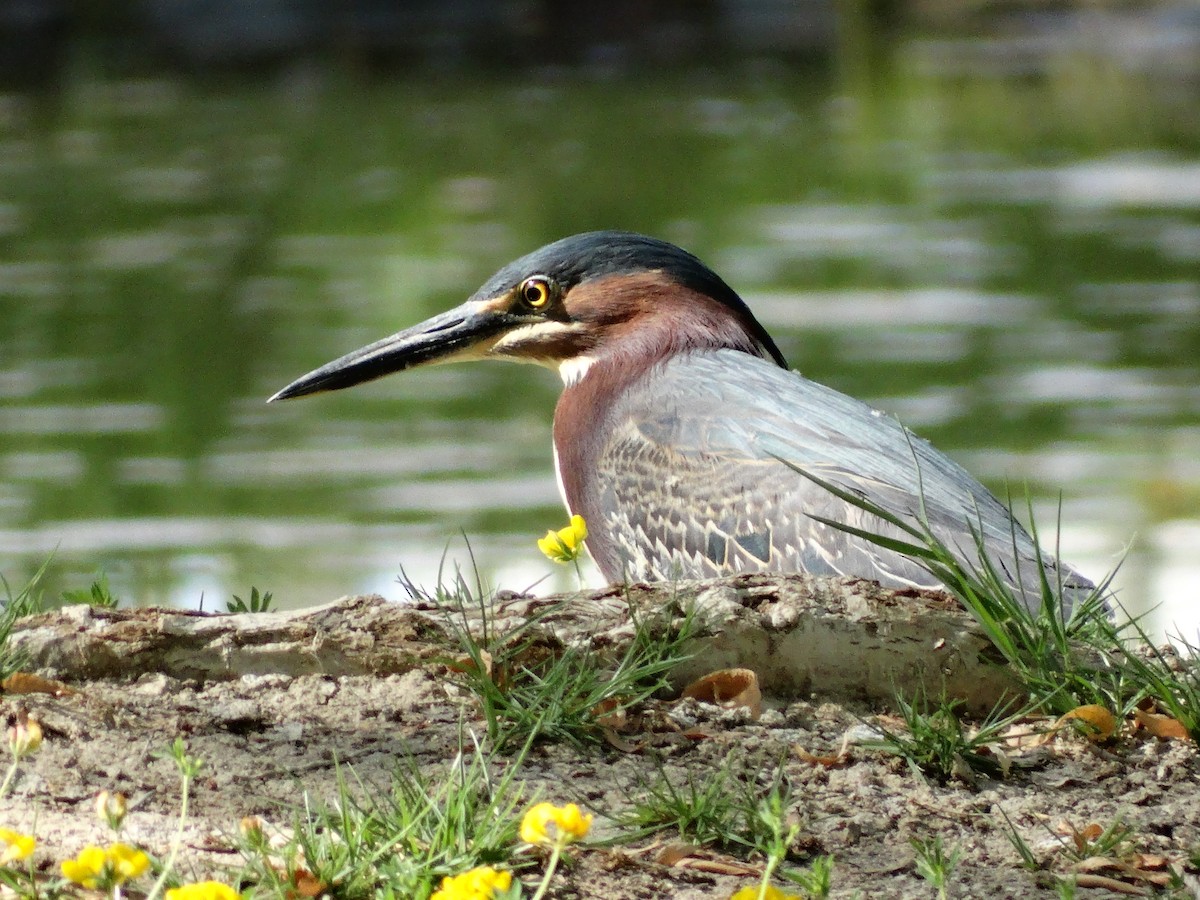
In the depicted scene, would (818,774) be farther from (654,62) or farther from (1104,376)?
(654,62)

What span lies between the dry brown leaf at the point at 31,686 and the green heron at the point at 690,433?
1.74 m

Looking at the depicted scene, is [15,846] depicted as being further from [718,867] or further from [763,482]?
[763,482]

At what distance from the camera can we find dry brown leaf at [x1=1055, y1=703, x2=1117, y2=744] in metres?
3.47

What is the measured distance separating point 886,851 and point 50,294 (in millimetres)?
14568

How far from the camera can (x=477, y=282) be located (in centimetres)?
1545

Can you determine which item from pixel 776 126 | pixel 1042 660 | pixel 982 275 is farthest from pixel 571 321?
pixel 776 126

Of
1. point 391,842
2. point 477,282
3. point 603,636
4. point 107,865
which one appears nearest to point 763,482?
point 603,636

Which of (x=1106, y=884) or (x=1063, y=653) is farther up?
(x=1063, y=653)

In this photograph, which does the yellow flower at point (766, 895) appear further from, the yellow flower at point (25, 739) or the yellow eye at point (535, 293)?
the yellow eye at point (535, 293)

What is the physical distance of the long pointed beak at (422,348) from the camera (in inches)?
228

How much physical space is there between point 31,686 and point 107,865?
96cm

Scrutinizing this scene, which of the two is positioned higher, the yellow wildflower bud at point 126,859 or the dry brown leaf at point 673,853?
the yellow wildflower bud at point 126,859

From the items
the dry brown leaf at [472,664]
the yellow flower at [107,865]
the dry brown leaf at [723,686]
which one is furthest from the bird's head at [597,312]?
the yellow flower at [107,865]

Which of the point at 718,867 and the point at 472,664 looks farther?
the point at 472,664
